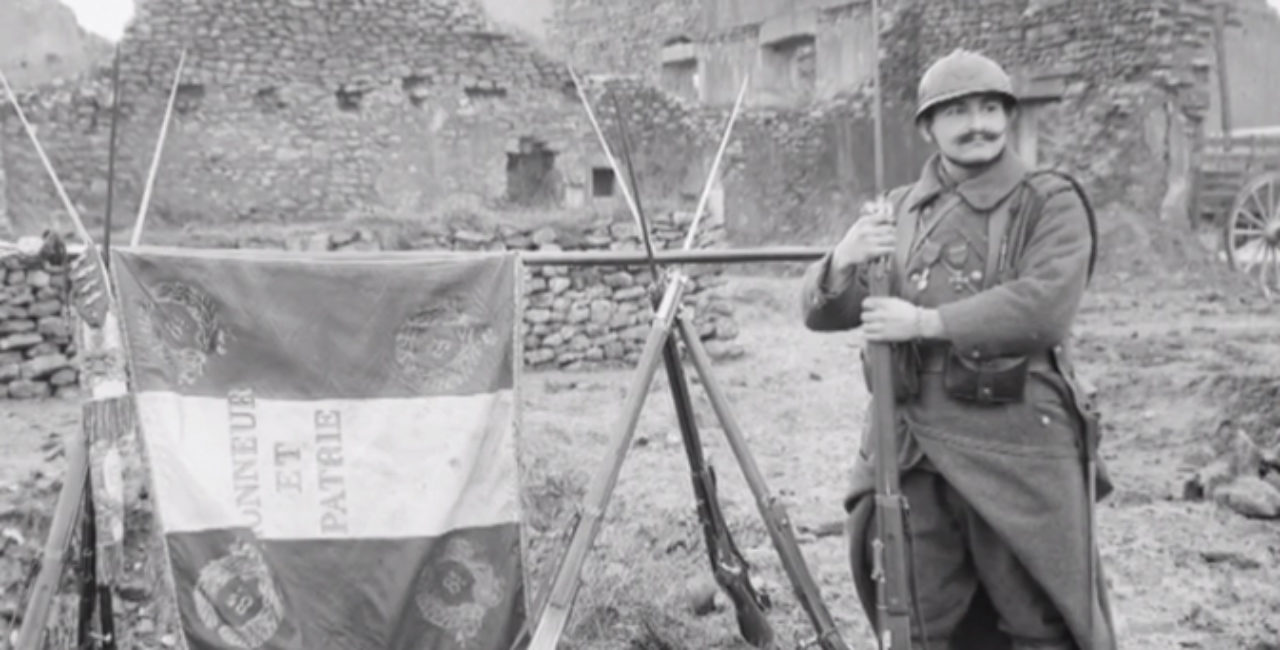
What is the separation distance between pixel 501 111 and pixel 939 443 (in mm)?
12283

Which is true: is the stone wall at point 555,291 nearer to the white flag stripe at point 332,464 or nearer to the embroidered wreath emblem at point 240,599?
the white flag stripe at point 332,464

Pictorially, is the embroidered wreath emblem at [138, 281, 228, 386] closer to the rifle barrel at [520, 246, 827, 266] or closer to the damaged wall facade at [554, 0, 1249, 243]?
the rifle barrel at [520, 246, 827, 266]

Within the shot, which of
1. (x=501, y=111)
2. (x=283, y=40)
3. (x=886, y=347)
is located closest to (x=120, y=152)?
(x=283, y=40)

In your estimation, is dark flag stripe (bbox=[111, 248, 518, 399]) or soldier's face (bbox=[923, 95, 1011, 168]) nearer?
soldier's face (bbox=[923, 95, 1011, 168])

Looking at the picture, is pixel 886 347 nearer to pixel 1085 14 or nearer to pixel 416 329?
pixel 416 329

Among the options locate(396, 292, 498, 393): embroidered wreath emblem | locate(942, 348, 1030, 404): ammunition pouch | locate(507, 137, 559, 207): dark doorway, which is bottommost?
locate(942, 348, 1030, 404): ammunition pouch

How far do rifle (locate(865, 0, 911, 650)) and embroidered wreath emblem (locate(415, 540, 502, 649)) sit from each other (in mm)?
1008

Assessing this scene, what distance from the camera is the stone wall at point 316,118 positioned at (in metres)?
13.7

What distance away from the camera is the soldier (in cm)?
287

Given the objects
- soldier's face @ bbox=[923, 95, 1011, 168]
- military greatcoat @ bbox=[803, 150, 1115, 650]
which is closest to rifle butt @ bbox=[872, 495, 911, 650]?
military greatcoat @ bbox=[803, 150, 1115, 650]

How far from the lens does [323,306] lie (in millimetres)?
3184

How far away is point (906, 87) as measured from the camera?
1820 centimetres

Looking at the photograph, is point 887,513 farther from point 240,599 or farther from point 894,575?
point 240,599

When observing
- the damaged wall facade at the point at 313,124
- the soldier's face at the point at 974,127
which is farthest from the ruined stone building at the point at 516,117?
the soldier's face at the point at 974,127
